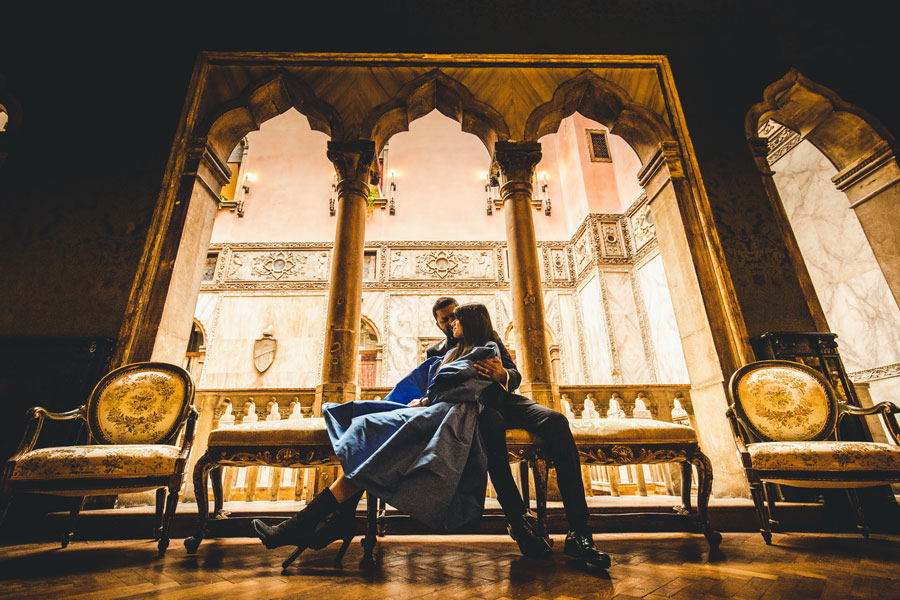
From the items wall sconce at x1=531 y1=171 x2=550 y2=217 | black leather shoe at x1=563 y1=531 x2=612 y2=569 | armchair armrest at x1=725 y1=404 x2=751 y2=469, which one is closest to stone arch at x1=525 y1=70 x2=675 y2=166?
armchair armrest at x1=725 y1=404 x2=751 y2=469

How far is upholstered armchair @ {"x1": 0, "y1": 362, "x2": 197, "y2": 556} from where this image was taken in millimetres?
1854

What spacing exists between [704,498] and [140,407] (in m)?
2.96

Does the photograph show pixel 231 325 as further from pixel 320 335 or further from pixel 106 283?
pixel 106 283

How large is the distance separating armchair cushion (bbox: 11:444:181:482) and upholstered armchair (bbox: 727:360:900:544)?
2904 millimetres

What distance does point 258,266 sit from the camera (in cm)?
778

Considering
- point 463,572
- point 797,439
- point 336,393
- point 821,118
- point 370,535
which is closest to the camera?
point 463,572

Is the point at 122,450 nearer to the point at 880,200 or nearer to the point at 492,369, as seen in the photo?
the point at 492,369

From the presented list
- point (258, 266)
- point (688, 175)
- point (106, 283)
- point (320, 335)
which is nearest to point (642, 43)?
point (688, 175)

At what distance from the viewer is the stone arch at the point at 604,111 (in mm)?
3758

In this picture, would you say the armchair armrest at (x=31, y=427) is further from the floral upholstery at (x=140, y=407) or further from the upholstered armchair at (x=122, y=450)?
the floral upholstery at (x=140, y=407)

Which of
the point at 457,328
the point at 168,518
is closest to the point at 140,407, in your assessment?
the point at 168,518

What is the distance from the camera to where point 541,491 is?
1943 mm

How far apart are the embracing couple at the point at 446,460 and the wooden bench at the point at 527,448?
18cm

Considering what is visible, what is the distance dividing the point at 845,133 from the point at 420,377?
452 cm
